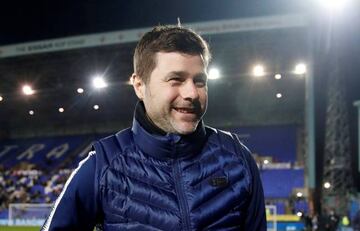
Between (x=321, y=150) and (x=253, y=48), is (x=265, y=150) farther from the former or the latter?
(x=253, y=48)

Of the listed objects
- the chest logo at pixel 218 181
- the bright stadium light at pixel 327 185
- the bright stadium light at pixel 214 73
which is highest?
the bright stadium light at pixel 214 73

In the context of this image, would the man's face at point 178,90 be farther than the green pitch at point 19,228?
No

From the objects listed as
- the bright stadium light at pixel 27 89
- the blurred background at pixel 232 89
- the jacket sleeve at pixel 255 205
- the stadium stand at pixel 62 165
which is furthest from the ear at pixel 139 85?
the bright stadium light at pixel 27 89

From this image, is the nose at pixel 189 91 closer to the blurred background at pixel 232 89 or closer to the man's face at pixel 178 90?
the man's face at pixel 178 90

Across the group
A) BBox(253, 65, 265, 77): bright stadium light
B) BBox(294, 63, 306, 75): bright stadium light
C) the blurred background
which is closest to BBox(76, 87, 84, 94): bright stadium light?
the blurred background

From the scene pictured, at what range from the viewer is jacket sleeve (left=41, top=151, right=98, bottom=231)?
140 cm

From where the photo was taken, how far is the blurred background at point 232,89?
46.0 feet

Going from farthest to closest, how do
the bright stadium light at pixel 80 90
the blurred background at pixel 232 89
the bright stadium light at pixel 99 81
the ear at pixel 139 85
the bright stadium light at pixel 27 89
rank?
the bright stadium light at pixel 80 90 < the bright stadium light at pixel 27 89 < the bright stadium light at pixel 99 81 < the blurred background at pixel 232 89 < the ear at pixel 139 85

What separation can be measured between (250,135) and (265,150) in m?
1.13

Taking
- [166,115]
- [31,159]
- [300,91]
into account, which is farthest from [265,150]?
[166,115]

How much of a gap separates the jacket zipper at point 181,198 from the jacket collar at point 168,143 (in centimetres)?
4

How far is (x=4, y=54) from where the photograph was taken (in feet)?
53.2

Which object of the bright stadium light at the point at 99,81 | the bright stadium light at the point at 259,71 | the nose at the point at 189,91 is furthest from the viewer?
the bright stadium light at the point at 99,81

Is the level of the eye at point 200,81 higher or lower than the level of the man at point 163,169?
higher
